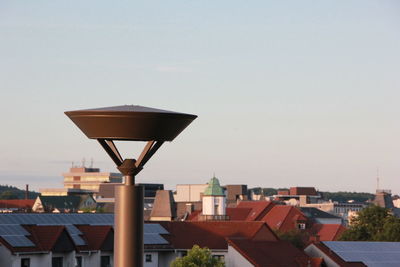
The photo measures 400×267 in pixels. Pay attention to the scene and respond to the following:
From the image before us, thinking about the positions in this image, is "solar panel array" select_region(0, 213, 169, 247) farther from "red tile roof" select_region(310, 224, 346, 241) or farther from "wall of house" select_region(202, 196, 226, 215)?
"red tile roof" select_region(310, 224, 346, 241)

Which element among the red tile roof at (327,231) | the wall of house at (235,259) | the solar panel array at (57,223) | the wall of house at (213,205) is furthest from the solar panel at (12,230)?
the red tile roof at (327,231)

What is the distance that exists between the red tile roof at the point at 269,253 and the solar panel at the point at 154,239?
242 inches

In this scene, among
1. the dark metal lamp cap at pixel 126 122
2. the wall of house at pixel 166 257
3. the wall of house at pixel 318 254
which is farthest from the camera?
the wall of house at pixel 166 257

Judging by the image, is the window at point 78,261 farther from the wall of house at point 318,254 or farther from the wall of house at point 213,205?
the wall of house at point 213,205

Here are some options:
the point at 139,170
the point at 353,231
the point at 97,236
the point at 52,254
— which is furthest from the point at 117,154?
the point at 353,231

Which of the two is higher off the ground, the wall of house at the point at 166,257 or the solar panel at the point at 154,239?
the solar panel at the point at 154,239

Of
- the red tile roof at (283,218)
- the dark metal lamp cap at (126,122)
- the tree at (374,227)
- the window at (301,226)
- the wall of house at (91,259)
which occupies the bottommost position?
the wall of house at (91,259)

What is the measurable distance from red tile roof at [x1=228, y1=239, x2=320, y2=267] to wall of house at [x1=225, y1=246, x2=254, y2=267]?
1.11 ft

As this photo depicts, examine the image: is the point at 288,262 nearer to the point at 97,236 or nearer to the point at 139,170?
the point at 97,236

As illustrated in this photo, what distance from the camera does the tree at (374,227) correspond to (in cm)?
12219

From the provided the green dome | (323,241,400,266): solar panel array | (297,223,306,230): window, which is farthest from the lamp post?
(297,223,306,230): window

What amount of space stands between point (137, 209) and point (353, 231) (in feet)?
328

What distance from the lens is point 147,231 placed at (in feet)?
330

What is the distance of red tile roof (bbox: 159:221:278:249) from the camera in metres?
102
